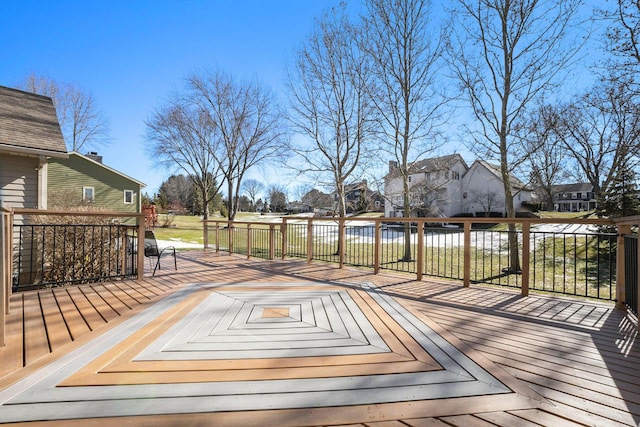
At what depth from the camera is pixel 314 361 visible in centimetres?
204

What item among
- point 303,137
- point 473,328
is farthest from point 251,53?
point 473,328

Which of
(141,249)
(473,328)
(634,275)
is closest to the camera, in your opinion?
(473,328)

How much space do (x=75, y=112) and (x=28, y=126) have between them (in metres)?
18.9

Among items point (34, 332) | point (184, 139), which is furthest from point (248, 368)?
point (184, 139)

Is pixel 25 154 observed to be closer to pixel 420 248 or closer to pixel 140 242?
pixel 140 242

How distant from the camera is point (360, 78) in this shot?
34.0 feet

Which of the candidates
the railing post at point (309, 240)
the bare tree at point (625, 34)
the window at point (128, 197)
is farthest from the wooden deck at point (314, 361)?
the window at point (128, 197)

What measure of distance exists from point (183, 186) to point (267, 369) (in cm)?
4837

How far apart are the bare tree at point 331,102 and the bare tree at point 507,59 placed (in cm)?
329

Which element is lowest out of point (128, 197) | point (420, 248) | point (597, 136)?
point (420, 248)

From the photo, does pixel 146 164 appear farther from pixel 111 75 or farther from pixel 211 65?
pixel 111 75

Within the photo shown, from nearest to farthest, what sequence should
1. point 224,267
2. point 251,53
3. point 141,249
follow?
1. point 141,249
2. point 224,267
3. point 251,53

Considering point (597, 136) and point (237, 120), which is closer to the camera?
point (597, 136)

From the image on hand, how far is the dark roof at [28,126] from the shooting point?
19.5 feet
